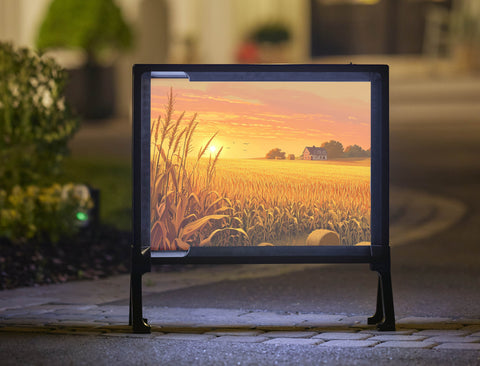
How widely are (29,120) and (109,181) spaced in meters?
4.38

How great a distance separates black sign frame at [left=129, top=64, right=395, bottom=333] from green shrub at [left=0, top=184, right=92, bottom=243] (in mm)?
2667

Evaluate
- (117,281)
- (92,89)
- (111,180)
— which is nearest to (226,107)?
(117,281)

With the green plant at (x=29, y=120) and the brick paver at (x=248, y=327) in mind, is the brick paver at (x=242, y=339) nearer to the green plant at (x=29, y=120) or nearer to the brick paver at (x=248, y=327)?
the brick paver at (x=248, y=327)

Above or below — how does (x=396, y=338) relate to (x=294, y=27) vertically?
below

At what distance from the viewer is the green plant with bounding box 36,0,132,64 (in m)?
19.2

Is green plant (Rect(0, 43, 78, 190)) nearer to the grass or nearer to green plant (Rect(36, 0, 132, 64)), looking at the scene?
the grass

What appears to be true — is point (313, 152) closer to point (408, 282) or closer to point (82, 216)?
point (408, 282)

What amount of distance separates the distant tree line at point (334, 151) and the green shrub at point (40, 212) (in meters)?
2.97

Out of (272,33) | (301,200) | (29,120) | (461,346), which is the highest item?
(272,33)

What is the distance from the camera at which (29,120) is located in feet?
27.5

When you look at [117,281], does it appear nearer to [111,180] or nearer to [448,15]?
[111,180]

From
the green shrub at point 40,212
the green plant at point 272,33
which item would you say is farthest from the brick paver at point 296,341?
the green plant at point 272,33

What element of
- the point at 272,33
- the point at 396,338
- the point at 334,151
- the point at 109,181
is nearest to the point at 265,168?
the point at 334,151

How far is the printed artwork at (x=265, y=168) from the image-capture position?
227 inches
